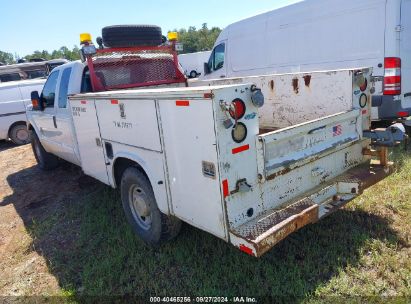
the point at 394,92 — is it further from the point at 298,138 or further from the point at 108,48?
the point at 108,48

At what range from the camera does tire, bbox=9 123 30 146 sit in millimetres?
11070

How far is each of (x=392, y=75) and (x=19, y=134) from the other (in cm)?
1025

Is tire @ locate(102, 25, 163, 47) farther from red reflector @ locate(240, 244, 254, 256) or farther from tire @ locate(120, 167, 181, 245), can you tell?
red reflector @ locate(240, 244, 254, 256)

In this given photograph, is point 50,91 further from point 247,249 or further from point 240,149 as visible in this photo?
point 247,249

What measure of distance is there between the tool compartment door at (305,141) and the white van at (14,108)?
1014 cm

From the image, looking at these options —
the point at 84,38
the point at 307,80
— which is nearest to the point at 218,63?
the point at 84,38

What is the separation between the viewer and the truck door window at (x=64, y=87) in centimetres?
511

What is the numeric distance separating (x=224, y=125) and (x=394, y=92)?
15.6ft

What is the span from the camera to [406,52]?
6.04 m

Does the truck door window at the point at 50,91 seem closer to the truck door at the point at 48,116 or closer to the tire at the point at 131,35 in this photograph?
the truck door at the point at 48,116

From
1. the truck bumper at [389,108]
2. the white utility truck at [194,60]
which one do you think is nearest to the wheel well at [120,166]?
the truck bumper at [389,108]

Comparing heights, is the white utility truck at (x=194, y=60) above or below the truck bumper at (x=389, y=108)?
above

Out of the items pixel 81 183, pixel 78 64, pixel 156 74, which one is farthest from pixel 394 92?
pixel 81 183

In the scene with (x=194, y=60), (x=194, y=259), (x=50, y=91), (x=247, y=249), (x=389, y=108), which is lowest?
(x=194, y=259)
